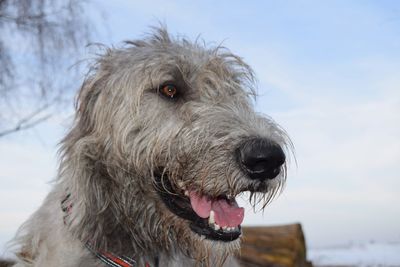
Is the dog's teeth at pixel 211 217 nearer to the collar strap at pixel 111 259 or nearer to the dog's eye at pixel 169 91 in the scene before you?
the collar strap at pixel 111 259

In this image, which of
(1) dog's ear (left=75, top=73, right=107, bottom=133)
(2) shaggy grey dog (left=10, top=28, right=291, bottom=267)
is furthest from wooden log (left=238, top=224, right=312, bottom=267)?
(1) dog's ear (left=75, top=73, right=107, bottom=133)

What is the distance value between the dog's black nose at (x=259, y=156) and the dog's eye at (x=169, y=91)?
0.75 m

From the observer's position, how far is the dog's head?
170 inches

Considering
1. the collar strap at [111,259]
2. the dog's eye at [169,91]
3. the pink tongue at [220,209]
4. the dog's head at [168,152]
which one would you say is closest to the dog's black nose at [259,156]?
the dog's head at [168,152]

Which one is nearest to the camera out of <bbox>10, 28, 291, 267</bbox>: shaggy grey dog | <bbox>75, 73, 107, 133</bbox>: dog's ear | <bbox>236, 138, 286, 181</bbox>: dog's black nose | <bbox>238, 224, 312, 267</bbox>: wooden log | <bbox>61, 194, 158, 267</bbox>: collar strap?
<bbox>236, 138, 286, 181</bbox>: dog's black nose

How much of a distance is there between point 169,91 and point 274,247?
14.0 ft

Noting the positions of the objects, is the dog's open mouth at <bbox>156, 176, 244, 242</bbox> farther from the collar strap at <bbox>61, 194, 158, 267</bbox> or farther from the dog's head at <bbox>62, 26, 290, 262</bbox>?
the collar strap at <bbox>61, 194, 158, 267</bbox>

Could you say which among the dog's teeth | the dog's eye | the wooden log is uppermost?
the dog's eye

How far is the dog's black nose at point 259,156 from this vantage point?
165 inches

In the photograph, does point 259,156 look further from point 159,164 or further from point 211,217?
point 159,164

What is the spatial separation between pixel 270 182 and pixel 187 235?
0.71 metres

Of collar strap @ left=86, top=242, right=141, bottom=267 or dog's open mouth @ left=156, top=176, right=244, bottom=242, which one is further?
collar strap @ left=86, top=242, right=141, bottom=267

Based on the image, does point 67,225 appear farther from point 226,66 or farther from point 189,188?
point 226,66

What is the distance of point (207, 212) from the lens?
4.48 m
